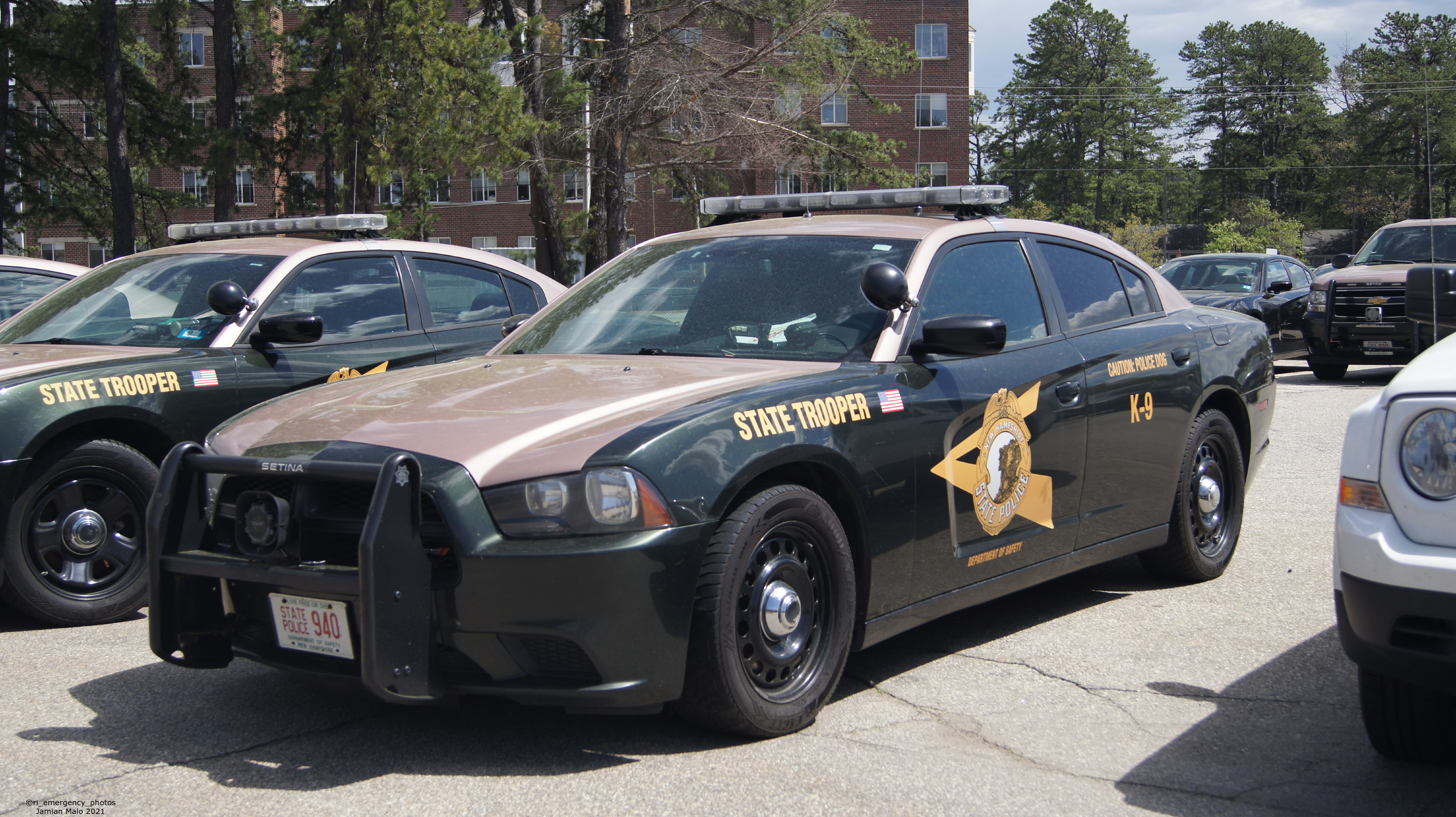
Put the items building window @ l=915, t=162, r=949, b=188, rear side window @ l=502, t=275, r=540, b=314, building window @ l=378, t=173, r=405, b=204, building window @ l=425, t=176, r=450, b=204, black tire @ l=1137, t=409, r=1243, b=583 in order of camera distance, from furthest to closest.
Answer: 1. building window @ l=915, t=162, r=949, b=188
2. building window @ l=425, t=176, r=450, b=204
3. building window @ l=378, t=173, r=405, b=204
4. rear side window @ l=502, t=275, r=540, b=314
5. black tire @ l=1137, t=409, r=1243, b=583

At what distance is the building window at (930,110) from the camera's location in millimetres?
53500

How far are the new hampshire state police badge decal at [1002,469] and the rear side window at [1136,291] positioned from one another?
1220mm

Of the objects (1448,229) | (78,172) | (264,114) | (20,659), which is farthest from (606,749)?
(78,172)

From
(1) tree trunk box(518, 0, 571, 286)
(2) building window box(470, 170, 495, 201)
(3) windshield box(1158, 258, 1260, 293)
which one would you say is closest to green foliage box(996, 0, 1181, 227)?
(2) building window box(470, 170, 495, 201)

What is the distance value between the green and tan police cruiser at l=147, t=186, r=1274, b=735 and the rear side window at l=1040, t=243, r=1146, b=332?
19 millimetres

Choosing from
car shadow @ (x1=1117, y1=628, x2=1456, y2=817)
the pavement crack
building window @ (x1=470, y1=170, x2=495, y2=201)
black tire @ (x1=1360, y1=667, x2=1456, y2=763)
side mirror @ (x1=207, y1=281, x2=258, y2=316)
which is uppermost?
building window @ (x1=470, y1=170, x2=495, y2=201)

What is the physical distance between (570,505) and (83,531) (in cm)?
310

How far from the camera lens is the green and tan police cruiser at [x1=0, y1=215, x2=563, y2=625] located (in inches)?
209

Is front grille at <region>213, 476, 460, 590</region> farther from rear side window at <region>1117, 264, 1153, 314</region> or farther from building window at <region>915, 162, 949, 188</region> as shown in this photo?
building window at <region>915, 162, 949, 188</region>

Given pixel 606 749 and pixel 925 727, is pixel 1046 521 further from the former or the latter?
pixel 606 749

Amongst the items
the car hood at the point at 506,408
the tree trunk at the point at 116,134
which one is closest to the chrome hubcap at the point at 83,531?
the car hood at the point at 506,408

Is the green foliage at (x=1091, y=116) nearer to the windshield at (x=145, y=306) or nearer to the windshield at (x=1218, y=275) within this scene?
the windshield at (x=1218, y=275)

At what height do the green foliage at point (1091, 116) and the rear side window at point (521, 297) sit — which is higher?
the green foliage at point (1091, 116)

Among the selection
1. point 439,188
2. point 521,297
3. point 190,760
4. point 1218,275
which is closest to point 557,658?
point 190,760
